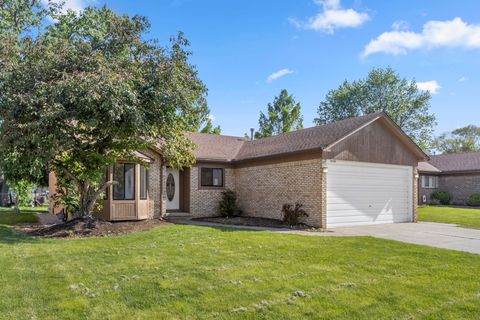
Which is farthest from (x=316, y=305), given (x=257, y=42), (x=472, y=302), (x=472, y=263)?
(x=257, y=42)

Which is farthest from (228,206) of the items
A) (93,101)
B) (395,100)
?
(395,100)

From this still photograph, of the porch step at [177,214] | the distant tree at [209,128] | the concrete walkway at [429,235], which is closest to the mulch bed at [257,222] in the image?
the porch step at [177,214]

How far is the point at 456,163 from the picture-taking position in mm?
31156

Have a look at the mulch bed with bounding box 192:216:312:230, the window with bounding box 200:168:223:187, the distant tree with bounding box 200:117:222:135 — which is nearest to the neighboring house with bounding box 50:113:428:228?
the window with bounding box 200:168:223:187

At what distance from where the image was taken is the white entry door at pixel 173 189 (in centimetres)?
1883

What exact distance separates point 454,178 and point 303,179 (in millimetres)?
20966

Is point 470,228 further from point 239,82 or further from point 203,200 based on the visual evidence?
point 239,82

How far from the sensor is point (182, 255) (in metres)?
8.57

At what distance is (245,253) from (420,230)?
26.4 ft

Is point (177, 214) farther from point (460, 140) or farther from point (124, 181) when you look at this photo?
point (460, 140)

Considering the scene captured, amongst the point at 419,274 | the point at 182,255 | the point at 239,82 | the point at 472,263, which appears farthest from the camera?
the point at 239,82

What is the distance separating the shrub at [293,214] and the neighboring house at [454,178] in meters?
18.0

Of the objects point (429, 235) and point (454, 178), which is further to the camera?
point (454, 178)

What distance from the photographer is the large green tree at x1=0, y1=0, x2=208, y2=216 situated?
34.7ft
